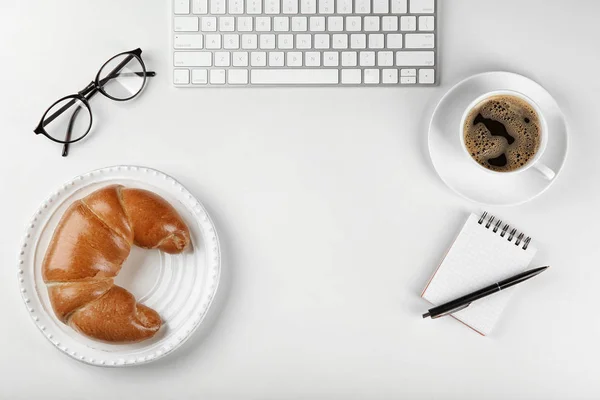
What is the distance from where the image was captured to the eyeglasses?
3.31 ft

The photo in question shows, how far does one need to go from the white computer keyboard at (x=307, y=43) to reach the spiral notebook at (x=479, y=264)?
275mm

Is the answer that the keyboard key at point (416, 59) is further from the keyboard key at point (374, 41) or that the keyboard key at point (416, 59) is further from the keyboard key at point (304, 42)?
the keyboard key at point (304, 42)

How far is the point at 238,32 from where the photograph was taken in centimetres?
101

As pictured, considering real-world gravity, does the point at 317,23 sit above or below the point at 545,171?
above

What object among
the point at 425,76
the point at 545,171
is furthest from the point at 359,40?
the point at 545,171

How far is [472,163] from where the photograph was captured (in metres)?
0.98

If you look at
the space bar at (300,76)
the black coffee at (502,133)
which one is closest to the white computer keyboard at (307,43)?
the space bar at (300,76)

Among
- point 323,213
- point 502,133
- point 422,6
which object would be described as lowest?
point 323,213

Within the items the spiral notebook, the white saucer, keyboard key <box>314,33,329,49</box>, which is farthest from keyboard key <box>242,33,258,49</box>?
the spiral notebook

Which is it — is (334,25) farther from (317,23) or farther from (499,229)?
(499,229)

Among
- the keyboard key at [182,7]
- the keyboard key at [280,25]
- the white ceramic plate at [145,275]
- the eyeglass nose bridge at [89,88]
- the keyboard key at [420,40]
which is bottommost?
the white ceramic plate at [145,275]

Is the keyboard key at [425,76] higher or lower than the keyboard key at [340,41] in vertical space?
lower

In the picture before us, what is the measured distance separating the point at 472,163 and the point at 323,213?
267mm

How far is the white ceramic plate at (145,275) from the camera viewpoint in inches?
38.3
